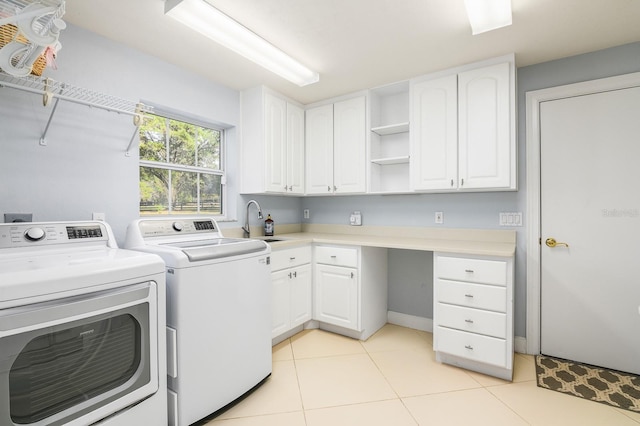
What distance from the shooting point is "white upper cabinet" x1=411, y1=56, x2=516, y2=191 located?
229cm

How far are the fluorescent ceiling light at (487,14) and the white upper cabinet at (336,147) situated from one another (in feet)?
4.21

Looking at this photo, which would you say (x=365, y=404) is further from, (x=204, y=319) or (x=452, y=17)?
(x=452, y=17)

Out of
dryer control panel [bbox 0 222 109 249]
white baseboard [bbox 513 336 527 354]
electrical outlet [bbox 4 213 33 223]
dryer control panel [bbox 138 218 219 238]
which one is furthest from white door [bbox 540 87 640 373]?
electrical outlet [bbox 4 213 33 223]

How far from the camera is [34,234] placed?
153 centimetres

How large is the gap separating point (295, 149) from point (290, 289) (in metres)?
1.48

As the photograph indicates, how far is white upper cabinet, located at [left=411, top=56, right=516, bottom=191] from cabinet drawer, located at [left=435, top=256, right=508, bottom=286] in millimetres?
631

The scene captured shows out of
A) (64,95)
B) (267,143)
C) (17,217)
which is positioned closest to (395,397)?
(267,143)

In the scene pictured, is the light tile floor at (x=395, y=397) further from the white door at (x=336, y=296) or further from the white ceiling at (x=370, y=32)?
the white ceiling at (x=370, y=32)

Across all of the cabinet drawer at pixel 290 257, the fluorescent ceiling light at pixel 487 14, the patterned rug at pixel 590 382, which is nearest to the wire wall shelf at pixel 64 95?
the cabinet drawer at pixel 290 257

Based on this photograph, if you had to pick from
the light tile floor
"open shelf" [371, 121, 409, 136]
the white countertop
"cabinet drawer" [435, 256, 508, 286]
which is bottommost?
the light tile floor

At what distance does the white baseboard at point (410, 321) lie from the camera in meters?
2.94

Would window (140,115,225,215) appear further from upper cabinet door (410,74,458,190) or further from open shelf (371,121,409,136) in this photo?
upper cabinet door (410,74,458,190)

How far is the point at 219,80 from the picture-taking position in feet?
8.91

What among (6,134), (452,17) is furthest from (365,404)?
(6,134)
